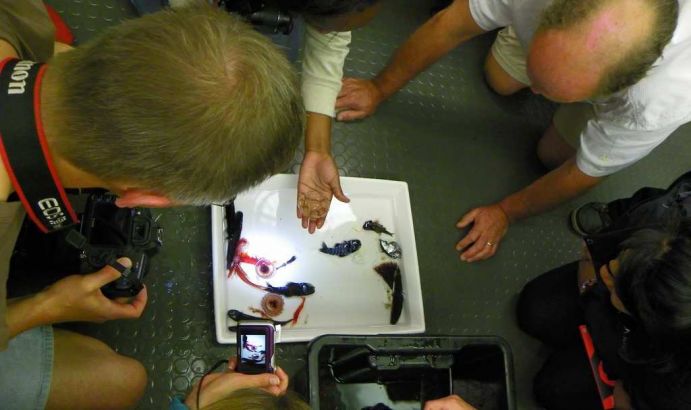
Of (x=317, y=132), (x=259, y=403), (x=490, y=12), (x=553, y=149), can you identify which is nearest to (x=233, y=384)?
(x=259, y=403)

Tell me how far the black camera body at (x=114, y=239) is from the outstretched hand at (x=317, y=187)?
1.10 ft

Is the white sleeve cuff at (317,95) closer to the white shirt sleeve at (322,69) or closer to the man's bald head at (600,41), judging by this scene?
the white shirt sleeve at (322,69)

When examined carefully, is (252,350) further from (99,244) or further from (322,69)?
(322,69)

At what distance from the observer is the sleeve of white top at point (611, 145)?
1049 mm

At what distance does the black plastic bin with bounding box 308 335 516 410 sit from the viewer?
103cm

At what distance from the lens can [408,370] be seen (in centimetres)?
111

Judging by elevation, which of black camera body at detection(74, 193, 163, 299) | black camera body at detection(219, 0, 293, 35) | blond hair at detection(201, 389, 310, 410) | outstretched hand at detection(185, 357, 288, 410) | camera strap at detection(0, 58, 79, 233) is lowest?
outstretched hand at detection(185, 357, 288, 410)

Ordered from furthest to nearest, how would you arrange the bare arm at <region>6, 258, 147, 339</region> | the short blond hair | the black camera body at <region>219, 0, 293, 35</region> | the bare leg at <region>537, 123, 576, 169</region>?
the bare leg at <region>537, 123, 576, 169</region> → the bare arm at <region>6, 258, 147, 339</region> → the black camera body at <region>219, 0, 293, 35</region> → the short blond hair

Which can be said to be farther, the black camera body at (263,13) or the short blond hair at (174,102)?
the black camera body at (263,13)

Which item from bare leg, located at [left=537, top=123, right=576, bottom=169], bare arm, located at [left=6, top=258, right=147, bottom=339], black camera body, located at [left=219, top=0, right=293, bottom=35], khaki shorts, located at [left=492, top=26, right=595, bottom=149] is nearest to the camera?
black camera body, located at [left=219, top=0, right=293, bottom=35]

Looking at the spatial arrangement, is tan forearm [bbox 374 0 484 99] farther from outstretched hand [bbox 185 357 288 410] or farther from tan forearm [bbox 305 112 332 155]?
outstretched hand [bbox 185 357 288 410]

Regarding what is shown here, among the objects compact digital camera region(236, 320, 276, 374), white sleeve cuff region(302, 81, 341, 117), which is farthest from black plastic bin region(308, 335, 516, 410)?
white sleeve cuff region(302, 81, 341, 117)

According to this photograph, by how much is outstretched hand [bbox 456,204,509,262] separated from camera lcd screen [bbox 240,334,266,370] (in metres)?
0.72

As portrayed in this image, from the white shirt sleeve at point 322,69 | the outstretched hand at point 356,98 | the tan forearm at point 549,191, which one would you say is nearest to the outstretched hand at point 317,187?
the white shirt sleeve at point 322,69
